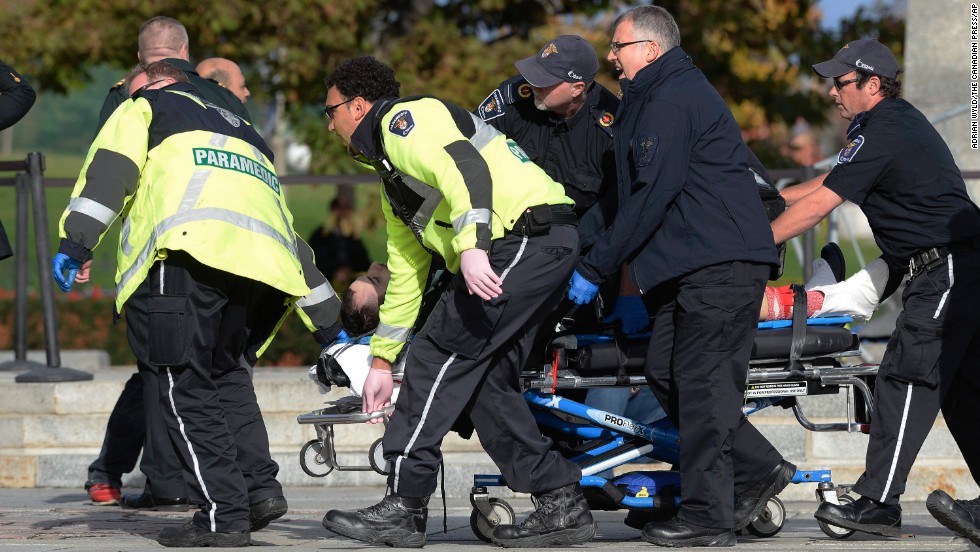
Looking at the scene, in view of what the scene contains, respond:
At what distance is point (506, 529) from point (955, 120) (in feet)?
19.3

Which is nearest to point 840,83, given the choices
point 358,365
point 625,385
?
point 625,385

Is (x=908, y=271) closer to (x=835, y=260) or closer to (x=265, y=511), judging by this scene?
(x=835, y=260)

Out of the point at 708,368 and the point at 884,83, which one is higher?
the point at 884,83

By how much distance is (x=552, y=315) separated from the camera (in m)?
5.23

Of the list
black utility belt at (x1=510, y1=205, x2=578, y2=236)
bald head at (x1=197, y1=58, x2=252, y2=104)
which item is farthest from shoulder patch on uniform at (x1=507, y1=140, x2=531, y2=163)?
bald head at (x1=197, y1=58, x2=252, y2=104)

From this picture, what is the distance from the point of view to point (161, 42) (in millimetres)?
6746

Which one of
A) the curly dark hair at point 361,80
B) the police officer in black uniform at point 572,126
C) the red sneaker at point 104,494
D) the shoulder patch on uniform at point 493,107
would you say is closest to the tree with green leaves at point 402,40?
the red sneaker at point 104,494

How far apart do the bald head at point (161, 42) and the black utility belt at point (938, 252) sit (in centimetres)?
351

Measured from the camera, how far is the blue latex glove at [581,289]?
5035 millimetres

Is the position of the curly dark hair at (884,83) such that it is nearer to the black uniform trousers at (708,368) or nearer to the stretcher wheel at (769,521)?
the black uniform trousers at (708,368)

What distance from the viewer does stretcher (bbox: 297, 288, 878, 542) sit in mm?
5238

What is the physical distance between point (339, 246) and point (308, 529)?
5.98 m

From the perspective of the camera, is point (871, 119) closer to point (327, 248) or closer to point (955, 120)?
point (955, 120)

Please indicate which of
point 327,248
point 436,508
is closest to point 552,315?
point 436,508
